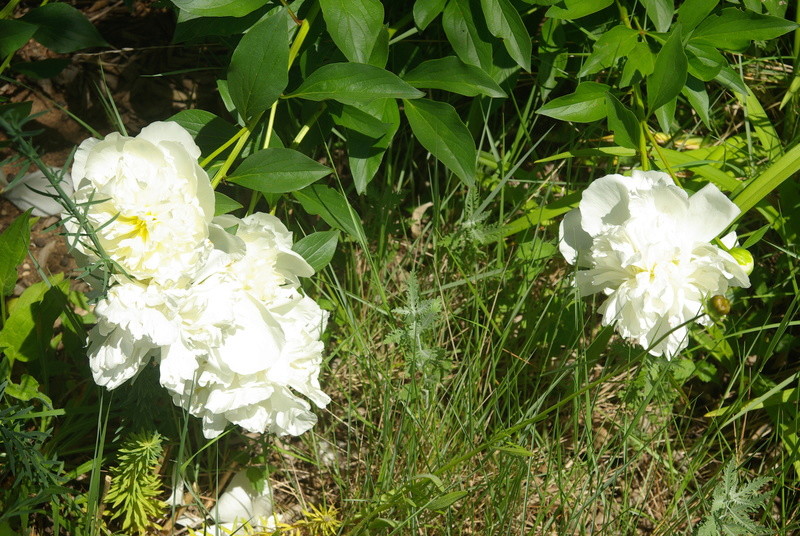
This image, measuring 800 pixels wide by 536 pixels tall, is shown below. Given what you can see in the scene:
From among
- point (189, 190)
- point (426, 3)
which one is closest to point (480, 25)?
point (426, 3)

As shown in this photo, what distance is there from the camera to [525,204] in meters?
1.52

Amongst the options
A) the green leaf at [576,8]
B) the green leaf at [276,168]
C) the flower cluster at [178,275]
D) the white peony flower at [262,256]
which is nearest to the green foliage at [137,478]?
the flower cluster at [178,275]

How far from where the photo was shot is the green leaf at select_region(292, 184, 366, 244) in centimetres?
122

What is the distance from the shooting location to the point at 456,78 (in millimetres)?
1190

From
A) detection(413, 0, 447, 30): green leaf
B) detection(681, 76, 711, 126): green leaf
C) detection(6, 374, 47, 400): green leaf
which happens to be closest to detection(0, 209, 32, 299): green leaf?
detection(6, 374, 47, 400): green leaf

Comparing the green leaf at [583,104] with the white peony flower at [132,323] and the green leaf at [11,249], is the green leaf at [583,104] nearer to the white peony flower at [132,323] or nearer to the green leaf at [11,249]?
the white peony flower at [132,323]

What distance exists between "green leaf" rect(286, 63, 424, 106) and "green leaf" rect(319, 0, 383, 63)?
0.11ft

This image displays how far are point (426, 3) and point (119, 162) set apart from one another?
594 mm

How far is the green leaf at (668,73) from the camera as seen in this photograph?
107 cm

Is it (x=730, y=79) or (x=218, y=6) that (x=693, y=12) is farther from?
(x=218, y=6)

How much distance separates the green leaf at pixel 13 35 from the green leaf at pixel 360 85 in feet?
1.59

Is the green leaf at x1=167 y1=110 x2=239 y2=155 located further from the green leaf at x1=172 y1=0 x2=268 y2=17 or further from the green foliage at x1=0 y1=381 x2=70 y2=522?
the green foliage at x1=0 y1=381 x2=70 y2=522

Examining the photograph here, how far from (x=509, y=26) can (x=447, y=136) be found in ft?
0.71

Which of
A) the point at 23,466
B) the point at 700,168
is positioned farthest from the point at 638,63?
the point at 23,466
